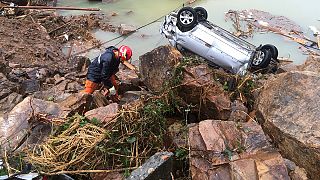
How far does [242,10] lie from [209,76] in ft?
28.8

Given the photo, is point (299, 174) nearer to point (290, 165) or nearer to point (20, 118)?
point (290, 165)

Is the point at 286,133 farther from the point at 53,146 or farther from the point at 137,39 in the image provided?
the point at 137,39

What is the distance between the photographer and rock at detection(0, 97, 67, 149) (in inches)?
219

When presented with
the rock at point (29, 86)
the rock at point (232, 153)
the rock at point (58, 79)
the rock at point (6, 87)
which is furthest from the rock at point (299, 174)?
the rock at point (58, 79)

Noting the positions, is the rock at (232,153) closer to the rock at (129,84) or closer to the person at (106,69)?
the person at (106,69)

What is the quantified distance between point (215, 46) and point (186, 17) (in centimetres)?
104

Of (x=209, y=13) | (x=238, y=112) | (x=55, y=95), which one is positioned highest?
(x=238, y=112)

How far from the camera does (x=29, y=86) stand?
8695mm

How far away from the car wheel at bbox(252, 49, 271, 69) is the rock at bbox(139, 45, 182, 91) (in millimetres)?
2822

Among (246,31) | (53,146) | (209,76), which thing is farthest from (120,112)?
(246,31)

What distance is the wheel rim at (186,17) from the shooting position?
960 centimetres

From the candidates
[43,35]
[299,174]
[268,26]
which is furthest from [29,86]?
[268,26]

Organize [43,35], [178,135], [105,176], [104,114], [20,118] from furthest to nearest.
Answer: [43,35] → [20,118] → [104,114] → [178,135] → [105,176]

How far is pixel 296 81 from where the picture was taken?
5539 millimetres
